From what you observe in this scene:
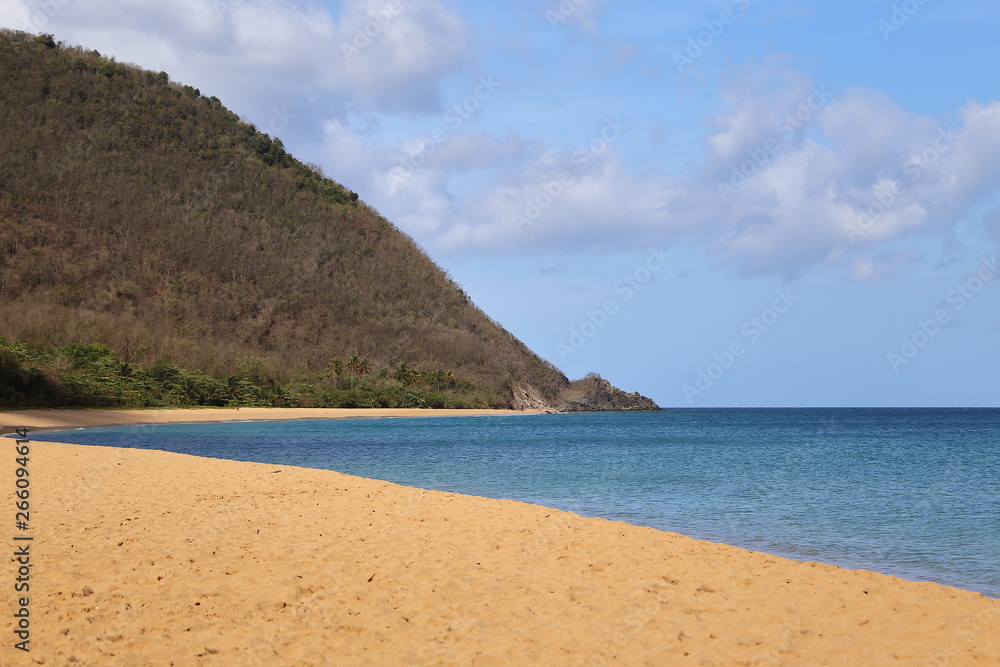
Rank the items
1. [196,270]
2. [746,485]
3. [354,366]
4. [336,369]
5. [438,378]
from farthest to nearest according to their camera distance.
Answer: [438,378], [196,270], [354,366], [336,369], [746,485]

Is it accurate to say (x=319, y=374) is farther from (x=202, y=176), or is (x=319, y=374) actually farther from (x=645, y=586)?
(x=645, y=586)

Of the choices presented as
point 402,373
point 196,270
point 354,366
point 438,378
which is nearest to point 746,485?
point 354,366

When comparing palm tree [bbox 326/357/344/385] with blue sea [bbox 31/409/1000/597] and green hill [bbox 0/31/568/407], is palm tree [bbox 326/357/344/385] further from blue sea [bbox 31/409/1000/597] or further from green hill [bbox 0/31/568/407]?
blue sea [bbox 31/409/1000/597]

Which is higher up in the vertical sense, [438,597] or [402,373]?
[402,373]

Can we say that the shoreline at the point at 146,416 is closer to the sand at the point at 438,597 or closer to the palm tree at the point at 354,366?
the palm tree at the point at 354,366

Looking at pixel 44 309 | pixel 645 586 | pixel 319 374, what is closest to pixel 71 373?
pixel 44 309

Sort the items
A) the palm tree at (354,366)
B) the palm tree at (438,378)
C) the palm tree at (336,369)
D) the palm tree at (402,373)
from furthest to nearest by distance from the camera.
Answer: the palm tree at (438,378)
the palm tree at (402,373)
the palm tree at (354,366)
the palm tree at (336,369)

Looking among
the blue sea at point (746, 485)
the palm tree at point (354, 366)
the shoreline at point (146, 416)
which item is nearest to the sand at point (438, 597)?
the blue sea at point (746, 485)

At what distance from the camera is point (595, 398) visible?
166250 mm

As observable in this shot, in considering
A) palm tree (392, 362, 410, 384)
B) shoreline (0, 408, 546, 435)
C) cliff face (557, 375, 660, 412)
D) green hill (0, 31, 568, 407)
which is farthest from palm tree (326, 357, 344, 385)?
cliff face (557, 375, 660, 412)

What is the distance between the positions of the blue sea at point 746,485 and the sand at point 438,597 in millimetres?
3202

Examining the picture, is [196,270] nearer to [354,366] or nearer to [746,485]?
[354,366]

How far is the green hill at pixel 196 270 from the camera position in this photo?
87.2 m

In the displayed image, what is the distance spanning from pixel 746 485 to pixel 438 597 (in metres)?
18.0
